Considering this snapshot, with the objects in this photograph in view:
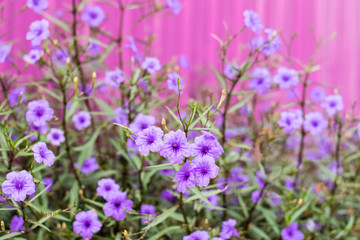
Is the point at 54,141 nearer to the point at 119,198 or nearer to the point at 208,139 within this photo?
the point at 119,198

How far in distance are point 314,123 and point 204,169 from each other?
67cm

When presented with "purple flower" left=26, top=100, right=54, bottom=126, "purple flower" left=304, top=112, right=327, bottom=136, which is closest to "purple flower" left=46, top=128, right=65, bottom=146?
"purple flower" left=26, top=100, right=54, bottom=126

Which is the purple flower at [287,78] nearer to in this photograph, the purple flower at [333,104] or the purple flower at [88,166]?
the purple flower at [333,104]

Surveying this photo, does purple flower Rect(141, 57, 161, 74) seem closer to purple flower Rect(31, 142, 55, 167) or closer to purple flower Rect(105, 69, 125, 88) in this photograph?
purple flower Rect(105, 69, 125, 88)

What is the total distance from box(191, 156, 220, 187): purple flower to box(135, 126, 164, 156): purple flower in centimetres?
8

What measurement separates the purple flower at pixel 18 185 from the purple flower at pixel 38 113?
251 millimetres

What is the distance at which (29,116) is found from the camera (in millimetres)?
1090

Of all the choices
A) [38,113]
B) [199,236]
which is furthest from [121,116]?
[199,236]

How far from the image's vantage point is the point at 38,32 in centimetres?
121

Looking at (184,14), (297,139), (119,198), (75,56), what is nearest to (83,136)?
(75,56)

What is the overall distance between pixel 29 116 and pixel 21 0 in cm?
158

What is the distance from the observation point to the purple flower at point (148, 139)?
32.8 inches

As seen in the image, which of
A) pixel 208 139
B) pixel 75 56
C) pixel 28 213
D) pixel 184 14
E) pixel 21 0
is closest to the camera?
pixel 208 139

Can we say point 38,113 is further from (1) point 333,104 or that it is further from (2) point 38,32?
(1) point 333,104
